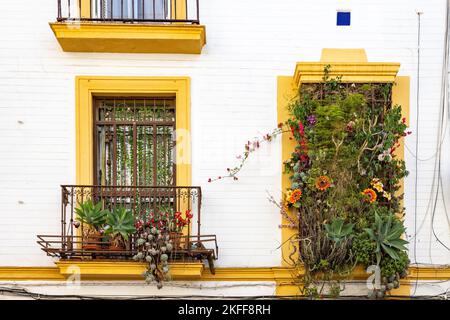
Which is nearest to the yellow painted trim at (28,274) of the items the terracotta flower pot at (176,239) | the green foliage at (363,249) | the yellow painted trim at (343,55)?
the terracotta flower pot at (176,239)

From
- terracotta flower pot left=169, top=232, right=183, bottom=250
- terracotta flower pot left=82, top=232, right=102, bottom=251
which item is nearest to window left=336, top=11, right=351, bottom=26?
terracotta flower pot left=169, top=232, right=183, bottom=250

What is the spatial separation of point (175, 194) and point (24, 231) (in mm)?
1621

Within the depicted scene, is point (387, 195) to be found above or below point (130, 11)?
below

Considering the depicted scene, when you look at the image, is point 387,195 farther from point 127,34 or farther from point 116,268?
point 127,34

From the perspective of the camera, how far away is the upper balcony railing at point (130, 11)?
20.9 ft

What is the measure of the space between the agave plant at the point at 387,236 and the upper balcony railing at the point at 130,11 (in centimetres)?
277

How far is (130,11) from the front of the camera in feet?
22.0

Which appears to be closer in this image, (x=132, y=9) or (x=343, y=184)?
(x=343, y=184)

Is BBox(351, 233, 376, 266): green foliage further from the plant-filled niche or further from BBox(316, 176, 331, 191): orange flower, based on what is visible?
BBox(316, 176, 331, 191): orange flower

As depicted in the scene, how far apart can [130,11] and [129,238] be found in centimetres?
249

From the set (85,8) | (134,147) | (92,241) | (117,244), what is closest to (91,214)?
(92,241)

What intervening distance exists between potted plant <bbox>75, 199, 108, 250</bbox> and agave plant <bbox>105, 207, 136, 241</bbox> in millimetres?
99

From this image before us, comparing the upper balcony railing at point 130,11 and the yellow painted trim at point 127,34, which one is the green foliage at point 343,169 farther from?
the upper balcony railing at point 130,11
